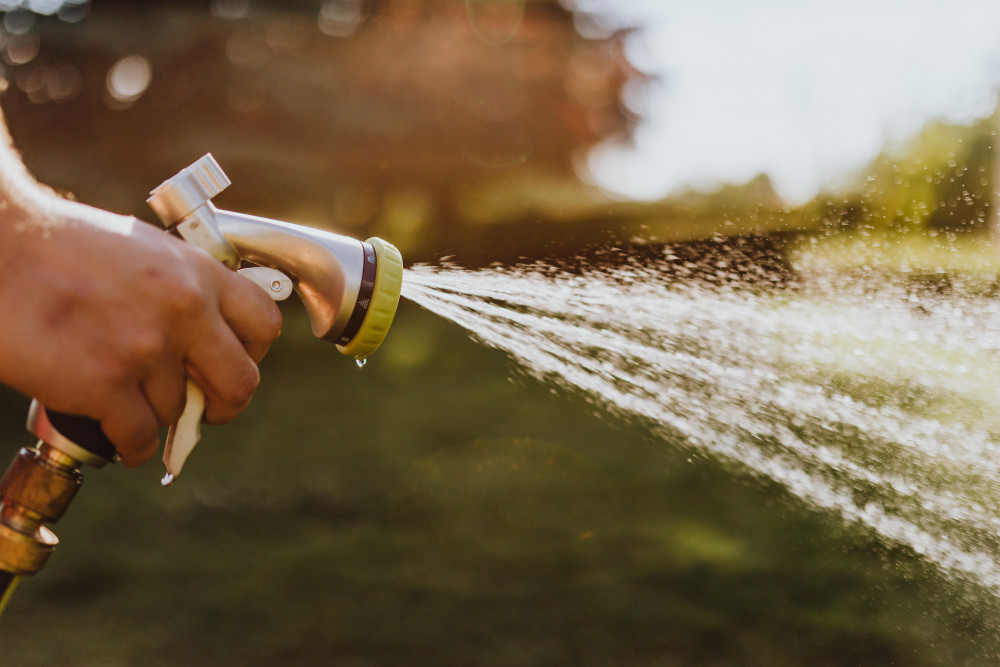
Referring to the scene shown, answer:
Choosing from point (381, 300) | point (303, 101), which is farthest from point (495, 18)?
point (381, 300)

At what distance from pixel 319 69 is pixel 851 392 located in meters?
7.87

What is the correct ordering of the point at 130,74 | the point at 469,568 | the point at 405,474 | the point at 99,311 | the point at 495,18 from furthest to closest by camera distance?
the point at 495,18, the point at 130,74, the point at 405,474, the point at 469,568, the point at 99,311

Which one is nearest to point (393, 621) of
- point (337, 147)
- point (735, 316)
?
point (735, 316)

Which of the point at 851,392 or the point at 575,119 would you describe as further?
the point at 575,119

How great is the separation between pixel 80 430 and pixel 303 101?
8.73 metres

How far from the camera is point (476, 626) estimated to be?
275cm

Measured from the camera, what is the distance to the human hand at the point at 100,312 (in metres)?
0.90

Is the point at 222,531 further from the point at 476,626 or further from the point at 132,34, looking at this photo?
the point at 132,34

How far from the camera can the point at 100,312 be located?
907mm

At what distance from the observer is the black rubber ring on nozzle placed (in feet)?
3.94

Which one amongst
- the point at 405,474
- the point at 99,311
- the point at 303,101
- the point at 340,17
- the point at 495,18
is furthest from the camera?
the point at 495,18

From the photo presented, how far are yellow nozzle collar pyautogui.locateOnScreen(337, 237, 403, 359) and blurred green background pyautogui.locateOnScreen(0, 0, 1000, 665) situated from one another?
1341mm

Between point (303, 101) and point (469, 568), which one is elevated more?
point (303, 101)

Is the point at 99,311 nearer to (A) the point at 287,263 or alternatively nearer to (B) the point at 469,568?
(A) the point at 287,263
